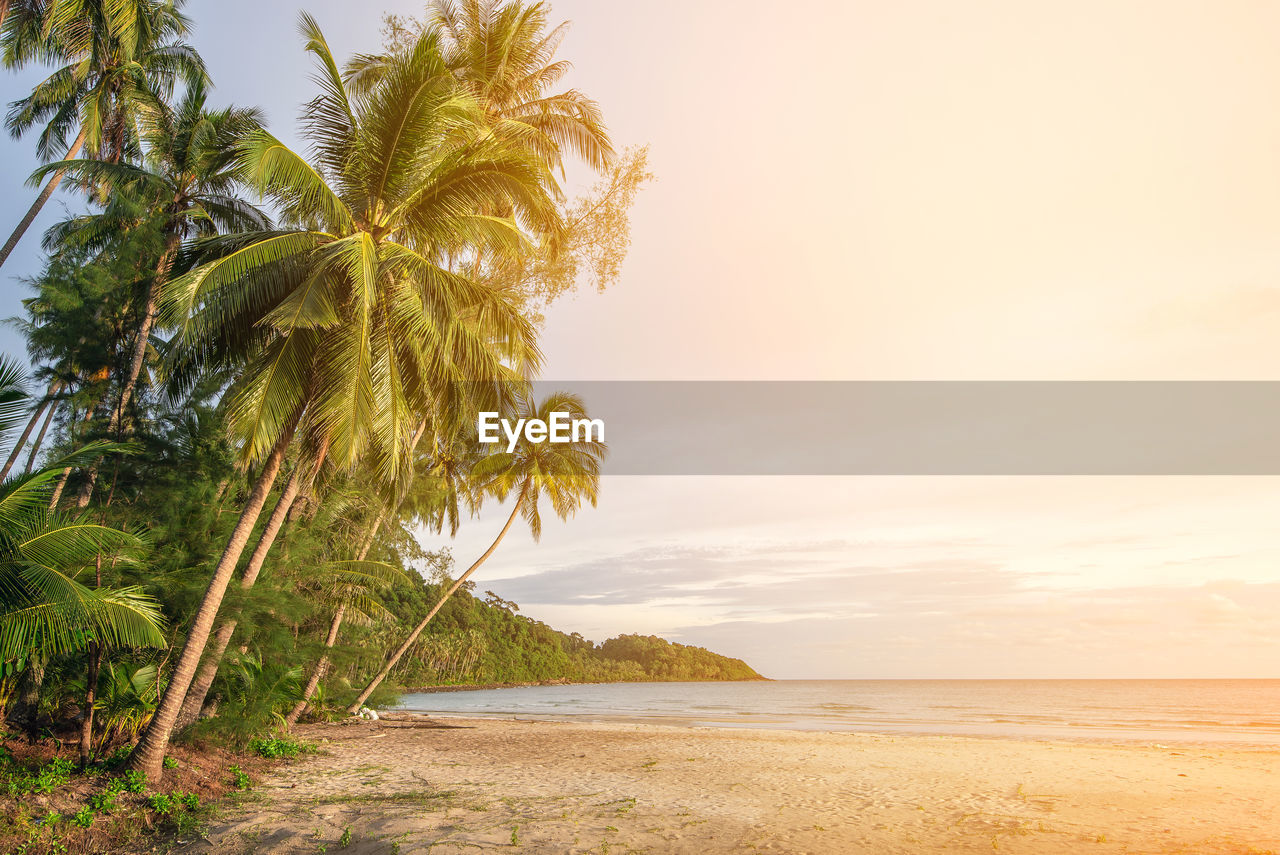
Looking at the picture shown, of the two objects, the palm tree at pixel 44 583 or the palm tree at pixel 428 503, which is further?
the palm tree at pixel 428 503

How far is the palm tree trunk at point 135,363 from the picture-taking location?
914 cm

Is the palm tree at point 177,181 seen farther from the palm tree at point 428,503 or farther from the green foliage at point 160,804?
the green foliage at point 160,804

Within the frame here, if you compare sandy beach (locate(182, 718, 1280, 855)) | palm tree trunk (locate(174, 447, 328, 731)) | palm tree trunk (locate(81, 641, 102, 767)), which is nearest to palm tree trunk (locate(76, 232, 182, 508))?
palm tree trunk (locate(81, 641, 102, 767))

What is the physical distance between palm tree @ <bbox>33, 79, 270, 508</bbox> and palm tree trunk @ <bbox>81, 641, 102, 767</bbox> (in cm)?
383

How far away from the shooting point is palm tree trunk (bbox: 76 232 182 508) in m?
9.14

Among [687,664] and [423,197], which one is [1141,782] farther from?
[687,664]

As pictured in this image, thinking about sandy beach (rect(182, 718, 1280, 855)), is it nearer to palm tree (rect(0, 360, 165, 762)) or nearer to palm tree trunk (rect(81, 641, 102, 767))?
palm tree trunk (rect(81, 641, 102, 767))

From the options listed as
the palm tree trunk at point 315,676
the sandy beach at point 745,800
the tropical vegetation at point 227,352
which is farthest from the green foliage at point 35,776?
the palm tree trunk at point 315,676

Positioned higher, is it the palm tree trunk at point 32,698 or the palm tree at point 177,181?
the palm tree at point 177,181

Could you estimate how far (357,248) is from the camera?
8.02 metres

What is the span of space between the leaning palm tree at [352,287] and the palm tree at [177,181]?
191 centimetres

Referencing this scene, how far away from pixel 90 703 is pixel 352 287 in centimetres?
553

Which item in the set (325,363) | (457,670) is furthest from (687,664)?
(325,363)

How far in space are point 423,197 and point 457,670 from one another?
193 ft
